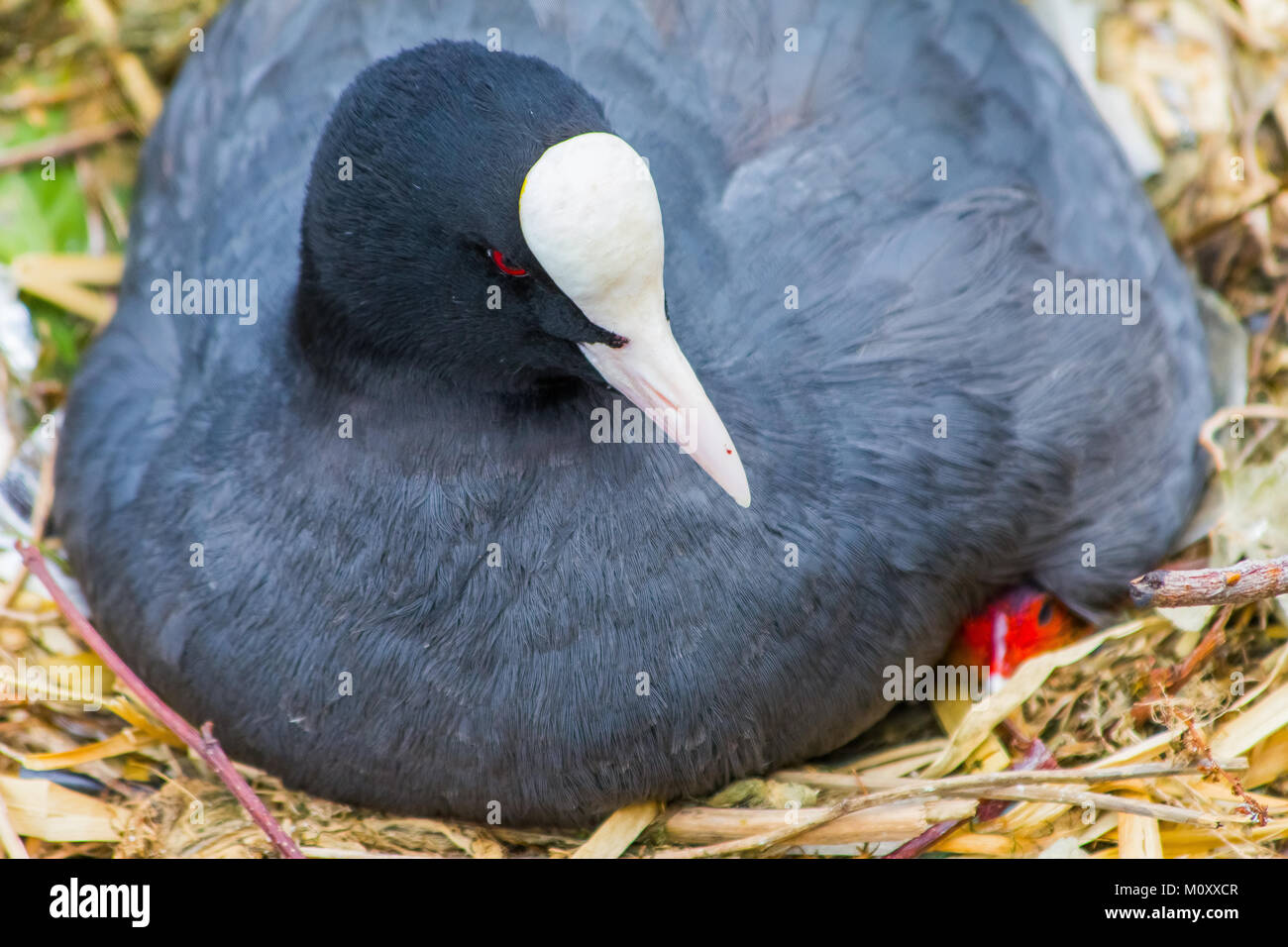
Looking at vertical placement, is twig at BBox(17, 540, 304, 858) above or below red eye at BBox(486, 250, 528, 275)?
below

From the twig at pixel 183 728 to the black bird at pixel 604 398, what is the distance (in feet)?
0.16

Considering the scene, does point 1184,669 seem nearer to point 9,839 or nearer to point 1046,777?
point 1046,777

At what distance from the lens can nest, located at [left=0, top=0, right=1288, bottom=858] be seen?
9.61 ft

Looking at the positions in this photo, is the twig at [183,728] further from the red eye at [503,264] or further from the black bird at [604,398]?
the red eye at [503,264]

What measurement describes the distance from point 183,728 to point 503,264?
116cm

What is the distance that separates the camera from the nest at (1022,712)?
2.93m

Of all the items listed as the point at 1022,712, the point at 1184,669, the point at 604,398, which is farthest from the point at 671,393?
the point at 1184,669

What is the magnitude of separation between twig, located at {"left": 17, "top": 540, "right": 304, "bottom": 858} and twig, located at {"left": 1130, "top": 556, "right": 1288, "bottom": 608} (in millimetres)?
1645

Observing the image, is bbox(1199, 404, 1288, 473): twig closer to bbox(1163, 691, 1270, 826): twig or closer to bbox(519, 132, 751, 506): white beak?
bbox(1163, 691, 1270, 826): twig

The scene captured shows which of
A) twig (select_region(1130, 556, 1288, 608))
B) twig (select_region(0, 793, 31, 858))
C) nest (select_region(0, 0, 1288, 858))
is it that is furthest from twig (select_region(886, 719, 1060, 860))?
twig (select_region(0, 793, 31, 858))

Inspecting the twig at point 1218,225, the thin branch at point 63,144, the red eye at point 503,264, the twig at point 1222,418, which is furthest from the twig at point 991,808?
the thin branch at point 63,144

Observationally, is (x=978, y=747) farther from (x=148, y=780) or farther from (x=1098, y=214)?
(x=148, y=780)

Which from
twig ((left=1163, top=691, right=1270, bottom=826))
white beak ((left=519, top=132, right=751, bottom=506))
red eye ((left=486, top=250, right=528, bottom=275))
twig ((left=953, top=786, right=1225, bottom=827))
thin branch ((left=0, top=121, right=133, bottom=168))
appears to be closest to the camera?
white beak ((left=519, top=132, right=751, bottom=506))

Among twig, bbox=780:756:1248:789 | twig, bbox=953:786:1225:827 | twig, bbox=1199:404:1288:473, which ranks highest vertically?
twig, bbox=1199:404:1288:473
